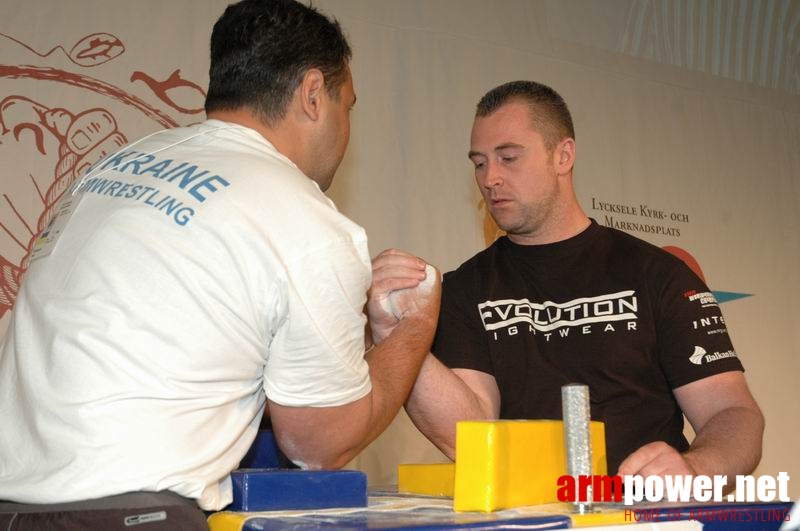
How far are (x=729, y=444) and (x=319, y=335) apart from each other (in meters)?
0.94

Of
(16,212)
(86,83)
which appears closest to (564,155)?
(86,83)

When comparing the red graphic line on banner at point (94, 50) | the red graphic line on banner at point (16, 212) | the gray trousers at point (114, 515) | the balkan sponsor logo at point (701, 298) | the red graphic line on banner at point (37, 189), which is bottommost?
the gray trousers at point (114, 515)

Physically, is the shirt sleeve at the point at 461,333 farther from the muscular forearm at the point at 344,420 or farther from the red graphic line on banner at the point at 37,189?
the red graphic line on banner at the point at 37,189

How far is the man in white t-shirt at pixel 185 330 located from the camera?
1.05 m

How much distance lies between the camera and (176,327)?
3.54ft

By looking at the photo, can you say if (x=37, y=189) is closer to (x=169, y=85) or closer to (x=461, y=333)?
(x=169, y=85)

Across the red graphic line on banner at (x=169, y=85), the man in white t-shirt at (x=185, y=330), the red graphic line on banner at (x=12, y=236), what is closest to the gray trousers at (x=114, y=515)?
the man in white t-shirt at (x=185, y=330)

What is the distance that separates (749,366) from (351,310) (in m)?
2.71

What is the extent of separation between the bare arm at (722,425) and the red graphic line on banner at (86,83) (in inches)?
58.7

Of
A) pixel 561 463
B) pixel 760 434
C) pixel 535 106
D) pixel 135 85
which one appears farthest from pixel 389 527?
pixel 135 85

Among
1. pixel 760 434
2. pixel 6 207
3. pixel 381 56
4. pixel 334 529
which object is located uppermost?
pixel 381 56

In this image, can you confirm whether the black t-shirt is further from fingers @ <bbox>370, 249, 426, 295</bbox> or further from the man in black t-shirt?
fingers @ <bbox>370, 249, 426, 295</bbox>

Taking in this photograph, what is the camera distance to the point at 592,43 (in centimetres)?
335

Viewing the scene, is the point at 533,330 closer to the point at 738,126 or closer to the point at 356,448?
the point at 356,448
